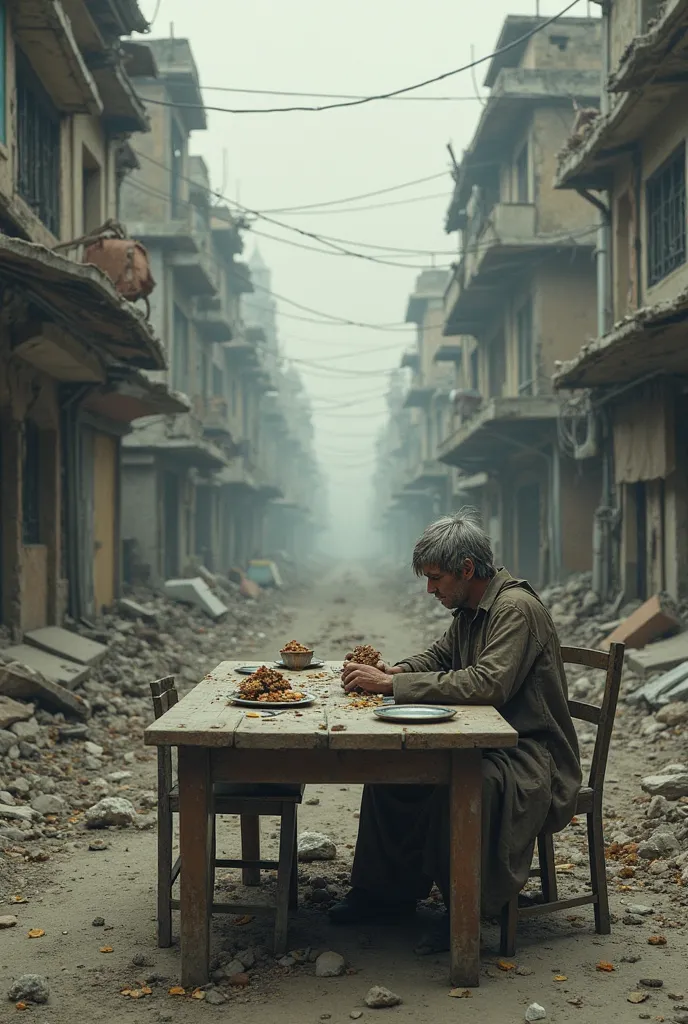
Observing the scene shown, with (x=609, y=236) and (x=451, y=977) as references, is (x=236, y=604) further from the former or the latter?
(x=451, y=977)

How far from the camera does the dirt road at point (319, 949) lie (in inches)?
136

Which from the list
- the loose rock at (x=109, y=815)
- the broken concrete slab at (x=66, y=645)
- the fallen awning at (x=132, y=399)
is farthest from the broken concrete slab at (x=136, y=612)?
the loose rock at (x=109, y=815)

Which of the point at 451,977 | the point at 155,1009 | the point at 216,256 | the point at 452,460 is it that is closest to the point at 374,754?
the point at 451,977

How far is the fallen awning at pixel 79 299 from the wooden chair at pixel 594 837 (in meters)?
5.12

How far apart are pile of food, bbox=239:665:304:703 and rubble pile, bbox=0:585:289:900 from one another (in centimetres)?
175

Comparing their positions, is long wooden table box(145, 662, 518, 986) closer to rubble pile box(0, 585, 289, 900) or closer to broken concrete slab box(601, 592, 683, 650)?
rubble pile box(0, 585, 289, 900)

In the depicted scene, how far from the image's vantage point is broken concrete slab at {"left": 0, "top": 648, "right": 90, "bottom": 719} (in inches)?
318

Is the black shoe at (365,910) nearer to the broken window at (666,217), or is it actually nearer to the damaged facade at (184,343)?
the broken window at (666,217)

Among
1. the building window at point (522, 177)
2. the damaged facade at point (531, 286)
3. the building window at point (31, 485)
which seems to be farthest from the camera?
the building window at point (522, 177)

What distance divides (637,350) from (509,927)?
7.43 metres

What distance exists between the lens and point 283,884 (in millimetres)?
3900

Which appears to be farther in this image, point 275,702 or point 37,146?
point 37,146

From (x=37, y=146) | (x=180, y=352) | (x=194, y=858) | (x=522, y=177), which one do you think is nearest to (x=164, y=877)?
(x=194, y=858)

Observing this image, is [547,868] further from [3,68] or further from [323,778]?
[3,68]
